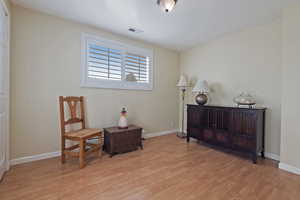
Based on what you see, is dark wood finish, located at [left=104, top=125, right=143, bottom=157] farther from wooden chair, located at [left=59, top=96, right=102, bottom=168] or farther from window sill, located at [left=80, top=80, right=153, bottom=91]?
window sill, located at [left=80, top=80, right=153, bottom=91]

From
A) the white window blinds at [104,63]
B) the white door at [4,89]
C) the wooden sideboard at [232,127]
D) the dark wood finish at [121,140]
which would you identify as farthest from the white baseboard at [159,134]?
the white door at [4,89]

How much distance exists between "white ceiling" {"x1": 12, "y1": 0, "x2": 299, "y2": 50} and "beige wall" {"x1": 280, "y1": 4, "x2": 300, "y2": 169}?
11.6 inches

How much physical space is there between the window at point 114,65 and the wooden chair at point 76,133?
1.36 feet

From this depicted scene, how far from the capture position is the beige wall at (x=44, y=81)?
6.84 feet

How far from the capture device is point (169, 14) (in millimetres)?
2277

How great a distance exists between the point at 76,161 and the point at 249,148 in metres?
2.84

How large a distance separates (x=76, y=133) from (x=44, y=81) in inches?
40.4

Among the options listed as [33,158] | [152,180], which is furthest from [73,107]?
[152,180]

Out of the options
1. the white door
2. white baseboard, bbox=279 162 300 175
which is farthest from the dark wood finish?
white baseboard, bbox=279 162 300 175

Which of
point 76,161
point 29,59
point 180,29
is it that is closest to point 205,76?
point 180,29

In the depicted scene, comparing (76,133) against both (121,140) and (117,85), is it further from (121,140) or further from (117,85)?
(117,85)

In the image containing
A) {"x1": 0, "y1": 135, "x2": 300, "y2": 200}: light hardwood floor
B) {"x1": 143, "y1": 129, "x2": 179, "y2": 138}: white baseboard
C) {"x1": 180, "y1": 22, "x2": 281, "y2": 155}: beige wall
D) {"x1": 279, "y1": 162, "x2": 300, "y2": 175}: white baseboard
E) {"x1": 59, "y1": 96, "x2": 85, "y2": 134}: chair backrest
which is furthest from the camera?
{"x1": 143, "y1": 129, "x2": 179, "y2": 138}: white baseboard

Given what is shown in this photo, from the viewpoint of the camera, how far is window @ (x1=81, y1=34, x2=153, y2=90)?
8.68 feet

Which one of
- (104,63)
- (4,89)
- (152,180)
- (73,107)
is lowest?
(152,180)
